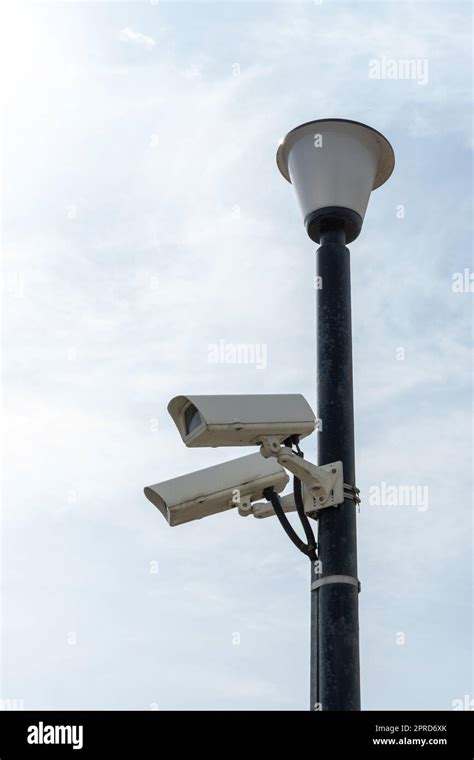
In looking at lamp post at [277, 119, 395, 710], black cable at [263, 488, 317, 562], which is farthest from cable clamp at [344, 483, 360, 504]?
black cable at [263, 488, 317, 562]

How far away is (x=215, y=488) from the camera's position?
6.23m

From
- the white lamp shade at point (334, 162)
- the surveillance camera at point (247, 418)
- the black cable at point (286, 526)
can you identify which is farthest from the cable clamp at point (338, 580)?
the white lamp shade at point (334, 162)

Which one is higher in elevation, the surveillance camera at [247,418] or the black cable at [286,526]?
the surveillance camera at [247,418]

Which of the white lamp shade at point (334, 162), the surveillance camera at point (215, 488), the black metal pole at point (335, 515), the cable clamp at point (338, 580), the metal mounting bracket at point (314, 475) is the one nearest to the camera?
the black metal pole at point (335, 515)

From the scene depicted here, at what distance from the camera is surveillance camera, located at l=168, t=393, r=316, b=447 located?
5715mm

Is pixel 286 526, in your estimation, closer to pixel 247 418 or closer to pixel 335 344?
pixel 247 418

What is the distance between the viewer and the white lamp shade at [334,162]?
6492 mm

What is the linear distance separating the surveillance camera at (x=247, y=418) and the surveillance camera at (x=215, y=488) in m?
0.40

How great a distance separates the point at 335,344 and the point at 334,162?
99 cm

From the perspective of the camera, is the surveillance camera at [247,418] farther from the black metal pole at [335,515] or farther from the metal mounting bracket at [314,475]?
the black metal pole at [335,515]

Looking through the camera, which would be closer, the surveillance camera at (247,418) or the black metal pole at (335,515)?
the black metal pole at (335,515)

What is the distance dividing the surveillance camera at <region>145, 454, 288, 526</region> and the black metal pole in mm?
387
